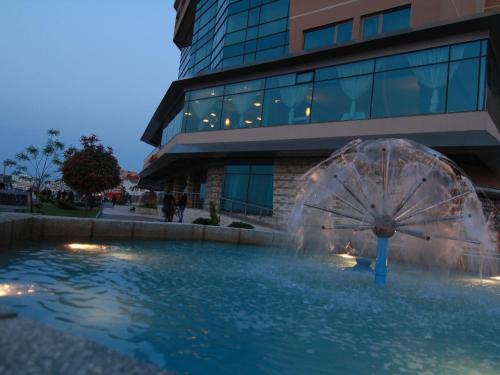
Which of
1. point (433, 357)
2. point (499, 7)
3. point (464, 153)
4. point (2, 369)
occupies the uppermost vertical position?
point (499, 7)

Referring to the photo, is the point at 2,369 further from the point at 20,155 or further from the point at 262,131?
the point at 20,155

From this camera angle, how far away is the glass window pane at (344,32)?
2683cm

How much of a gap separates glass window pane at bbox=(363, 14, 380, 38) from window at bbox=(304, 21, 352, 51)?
0.99 meters

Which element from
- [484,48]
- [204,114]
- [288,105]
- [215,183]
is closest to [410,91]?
[484,48]

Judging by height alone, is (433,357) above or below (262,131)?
below

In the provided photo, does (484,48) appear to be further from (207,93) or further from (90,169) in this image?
(90,169)

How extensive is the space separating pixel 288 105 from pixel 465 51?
10458mm

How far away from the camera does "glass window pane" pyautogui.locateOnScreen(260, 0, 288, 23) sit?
30594 millimetres

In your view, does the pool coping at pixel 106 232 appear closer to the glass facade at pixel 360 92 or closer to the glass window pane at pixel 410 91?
the glass window pane at pixel 410 91

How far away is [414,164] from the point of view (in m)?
11.7

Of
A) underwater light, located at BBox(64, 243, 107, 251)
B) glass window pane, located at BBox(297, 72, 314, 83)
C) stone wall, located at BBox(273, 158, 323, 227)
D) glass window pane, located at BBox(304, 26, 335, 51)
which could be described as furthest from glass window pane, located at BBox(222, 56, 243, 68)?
underwater light, located at BBox(64, 243, 107, 251)

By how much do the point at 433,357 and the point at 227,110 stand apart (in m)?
25.9

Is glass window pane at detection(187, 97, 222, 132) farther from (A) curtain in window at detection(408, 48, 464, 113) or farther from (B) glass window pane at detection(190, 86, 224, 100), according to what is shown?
(A) curtain in window at detection(408, 48, 464, 113)

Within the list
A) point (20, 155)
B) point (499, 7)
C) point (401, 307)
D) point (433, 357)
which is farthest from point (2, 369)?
point (20, 155)
